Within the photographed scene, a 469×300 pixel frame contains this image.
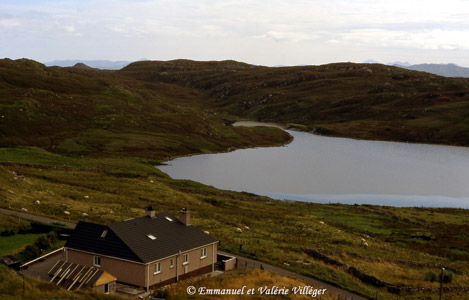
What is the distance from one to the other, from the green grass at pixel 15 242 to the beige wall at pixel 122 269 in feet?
24.5

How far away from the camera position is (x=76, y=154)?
452 feet

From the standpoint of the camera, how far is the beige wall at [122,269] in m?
37.7

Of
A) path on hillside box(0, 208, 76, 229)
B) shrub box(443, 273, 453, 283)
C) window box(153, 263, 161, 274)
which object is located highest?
window box(153, 263, 161, 274)

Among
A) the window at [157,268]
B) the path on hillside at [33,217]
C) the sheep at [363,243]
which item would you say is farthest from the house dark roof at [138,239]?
the sheep at [363,243]

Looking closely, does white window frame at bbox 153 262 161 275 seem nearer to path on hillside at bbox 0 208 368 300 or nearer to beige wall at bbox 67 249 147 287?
beige wall at bbox 67 249 147 287

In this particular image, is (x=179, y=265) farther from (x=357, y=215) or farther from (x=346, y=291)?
(x=357, y=215)

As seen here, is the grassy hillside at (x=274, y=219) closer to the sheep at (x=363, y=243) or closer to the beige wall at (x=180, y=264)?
the sheep at (x=363, y=243)

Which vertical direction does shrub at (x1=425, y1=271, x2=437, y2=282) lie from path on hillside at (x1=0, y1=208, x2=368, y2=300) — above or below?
below

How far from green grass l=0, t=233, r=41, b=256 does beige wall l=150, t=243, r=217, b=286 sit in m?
13.0

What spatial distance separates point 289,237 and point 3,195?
121 ft

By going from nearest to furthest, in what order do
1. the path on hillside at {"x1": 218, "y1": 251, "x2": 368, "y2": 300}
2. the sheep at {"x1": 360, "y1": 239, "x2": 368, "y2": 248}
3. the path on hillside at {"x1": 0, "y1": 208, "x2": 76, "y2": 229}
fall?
the path on hillside at {"x1": 218, "y1": 251, "x2": 368, "y2": 300}, the path on hillside at {"x1": 0, "y1": 208, "x2": 76, "y2": 229}, the sheep at {"x1": 360, "y1": 239, "x2": 368, "y2": 248}

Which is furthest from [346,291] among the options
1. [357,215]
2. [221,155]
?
[221,155]

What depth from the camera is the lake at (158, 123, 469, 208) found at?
393ft

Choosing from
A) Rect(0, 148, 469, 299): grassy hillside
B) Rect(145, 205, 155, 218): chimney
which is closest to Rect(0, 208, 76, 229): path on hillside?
Rect(0, 148, 469, 299): grassy hillside
